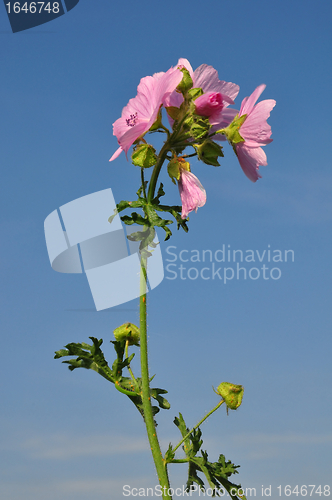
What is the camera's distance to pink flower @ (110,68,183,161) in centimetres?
235

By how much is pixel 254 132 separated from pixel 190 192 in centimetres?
47

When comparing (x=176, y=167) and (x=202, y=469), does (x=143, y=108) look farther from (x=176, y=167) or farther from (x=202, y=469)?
(x=202, y=469)

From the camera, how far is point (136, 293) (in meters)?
2.80

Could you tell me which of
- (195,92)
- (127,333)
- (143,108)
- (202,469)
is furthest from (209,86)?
(202,469)

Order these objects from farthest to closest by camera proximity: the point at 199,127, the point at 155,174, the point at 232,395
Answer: the point at 232,395, the point at 155,174, the point at 199,127

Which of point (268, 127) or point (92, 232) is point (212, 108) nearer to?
point (268, 127)

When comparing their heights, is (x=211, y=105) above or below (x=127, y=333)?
above

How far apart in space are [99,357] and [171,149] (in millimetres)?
1258

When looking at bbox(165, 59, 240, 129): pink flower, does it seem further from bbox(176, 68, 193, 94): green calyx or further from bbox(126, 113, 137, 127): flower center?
bbox(126, 113, 137, 127): flower center

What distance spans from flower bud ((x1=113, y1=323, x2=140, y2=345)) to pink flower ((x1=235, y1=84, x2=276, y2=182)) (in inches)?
46.1

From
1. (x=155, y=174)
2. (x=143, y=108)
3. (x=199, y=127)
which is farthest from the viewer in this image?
(x=155, y=174)

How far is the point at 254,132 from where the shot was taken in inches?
97.3

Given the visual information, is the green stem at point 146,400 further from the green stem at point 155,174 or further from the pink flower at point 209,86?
the pink flower at point 209,86

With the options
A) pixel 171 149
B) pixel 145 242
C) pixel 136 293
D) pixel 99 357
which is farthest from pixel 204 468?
pixel 171 149
